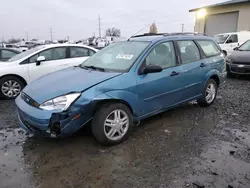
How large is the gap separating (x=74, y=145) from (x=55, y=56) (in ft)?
12.8

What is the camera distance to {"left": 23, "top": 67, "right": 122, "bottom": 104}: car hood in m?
3.26

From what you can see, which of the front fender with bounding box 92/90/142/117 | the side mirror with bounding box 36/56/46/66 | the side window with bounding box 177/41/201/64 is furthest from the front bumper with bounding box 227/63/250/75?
the side mirror with bounding box 36/56/46/66

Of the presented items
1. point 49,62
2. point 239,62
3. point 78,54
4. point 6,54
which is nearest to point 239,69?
point 239,62

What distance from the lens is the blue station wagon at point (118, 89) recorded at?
3150mm

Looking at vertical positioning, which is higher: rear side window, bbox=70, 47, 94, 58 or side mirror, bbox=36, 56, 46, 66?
rear side window, bbox=70, 47, 94, 58

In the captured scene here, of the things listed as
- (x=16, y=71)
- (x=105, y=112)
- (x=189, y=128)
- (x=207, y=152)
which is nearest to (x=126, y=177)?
(x=105, y=112)

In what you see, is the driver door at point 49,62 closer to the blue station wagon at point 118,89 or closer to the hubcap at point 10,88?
the hubcap at point 10,88

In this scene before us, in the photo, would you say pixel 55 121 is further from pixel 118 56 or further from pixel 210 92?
pixel 210 92

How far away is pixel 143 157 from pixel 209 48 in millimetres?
3294

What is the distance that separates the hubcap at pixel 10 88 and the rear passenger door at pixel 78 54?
5.37 ft

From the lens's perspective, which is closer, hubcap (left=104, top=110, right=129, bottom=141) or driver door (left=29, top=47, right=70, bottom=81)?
hubcap (left=104, top=110, right=129, bottom=141)

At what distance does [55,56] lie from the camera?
6.77m

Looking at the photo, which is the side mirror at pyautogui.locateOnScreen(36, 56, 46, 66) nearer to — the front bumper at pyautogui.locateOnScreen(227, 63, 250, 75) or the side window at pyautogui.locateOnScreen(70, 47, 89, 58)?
the side window at pyautogui.locateOnScreen(70, 47, 89, 58)

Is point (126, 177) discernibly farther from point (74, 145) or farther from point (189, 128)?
point (189, 128)
